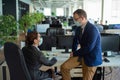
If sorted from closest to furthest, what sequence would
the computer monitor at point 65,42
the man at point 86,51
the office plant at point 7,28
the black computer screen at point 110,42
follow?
the man at point 86,51, the black computer screen at point 110,42, the computer monitor at point 65,42, the office plant at point 7,28

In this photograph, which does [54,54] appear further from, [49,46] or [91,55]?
[91,55]

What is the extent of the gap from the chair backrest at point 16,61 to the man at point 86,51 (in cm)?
107

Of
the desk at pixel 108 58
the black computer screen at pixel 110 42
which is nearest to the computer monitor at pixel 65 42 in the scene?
the desk at pixel 108 58

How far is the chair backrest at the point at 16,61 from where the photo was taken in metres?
2.75

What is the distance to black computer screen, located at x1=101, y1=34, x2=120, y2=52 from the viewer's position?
14.8 feet

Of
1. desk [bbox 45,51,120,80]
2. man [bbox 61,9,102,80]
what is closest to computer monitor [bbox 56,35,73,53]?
desk [bbox 45,51,120,80]

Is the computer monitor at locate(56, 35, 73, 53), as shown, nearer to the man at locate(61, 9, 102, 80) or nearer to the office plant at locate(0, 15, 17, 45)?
the man at locate(61, 9, 102, 80)

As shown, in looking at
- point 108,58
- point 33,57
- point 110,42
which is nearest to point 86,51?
point 33,57

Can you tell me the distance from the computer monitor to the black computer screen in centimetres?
60

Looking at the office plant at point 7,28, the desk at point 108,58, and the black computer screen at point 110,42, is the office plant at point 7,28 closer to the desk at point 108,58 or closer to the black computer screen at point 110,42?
the desk at point 108,58

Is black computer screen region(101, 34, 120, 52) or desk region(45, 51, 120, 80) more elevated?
black computer screen region(101, 34, 120, 52)

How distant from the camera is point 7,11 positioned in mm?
12633

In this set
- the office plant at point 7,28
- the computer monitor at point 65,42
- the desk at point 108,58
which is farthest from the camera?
the office plant at point 7,28

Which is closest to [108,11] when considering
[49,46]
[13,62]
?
[49,46]
